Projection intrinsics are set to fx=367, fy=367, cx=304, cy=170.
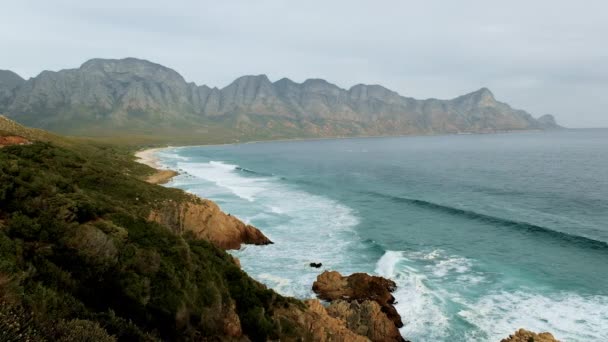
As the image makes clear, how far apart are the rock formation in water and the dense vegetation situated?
18.2 ft

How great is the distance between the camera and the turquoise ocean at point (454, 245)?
987 inches

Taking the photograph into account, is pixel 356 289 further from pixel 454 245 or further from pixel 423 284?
pixel 454 245

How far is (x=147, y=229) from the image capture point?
16.3 meters

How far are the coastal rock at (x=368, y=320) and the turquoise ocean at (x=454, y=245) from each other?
2022mm

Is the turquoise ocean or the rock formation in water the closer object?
the rock formation in water

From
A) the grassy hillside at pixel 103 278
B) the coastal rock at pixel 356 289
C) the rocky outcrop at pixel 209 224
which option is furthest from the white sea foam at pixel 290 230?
the grassy hillside at pixel 103 278

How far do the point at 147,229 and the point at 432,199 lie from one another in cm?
5566

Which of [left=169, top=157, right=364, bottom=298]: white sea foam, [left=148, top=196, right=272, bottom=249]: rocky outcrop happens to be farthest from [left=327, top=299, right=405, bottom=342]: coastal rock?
[left=148, top=196, right=272, bottom=249]: rocky outcrop

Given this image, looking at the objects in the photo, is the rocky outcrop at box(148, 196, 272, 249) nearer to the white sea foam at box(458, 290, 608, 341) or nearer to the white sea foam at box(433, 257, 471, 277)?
the white sea foam at box(433, 257, 471, 277)

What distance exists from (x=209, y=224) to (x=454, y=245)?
2647cm

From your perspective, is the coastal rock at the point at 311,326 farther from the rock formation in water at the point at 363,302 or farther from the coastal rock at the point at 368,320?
the rock formation in water at the point at 363,302

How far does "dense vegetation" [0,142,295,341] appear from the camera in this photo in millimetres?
8375

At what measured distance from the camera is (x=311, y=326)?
1748 cm

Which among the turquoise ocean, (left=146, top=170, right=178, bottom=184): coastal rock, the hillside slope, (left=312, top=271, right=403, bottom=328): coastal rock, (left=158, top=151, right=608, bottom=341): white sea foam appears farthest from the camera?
(left=146, top=170, right=178, bottom=184): coastal rock
